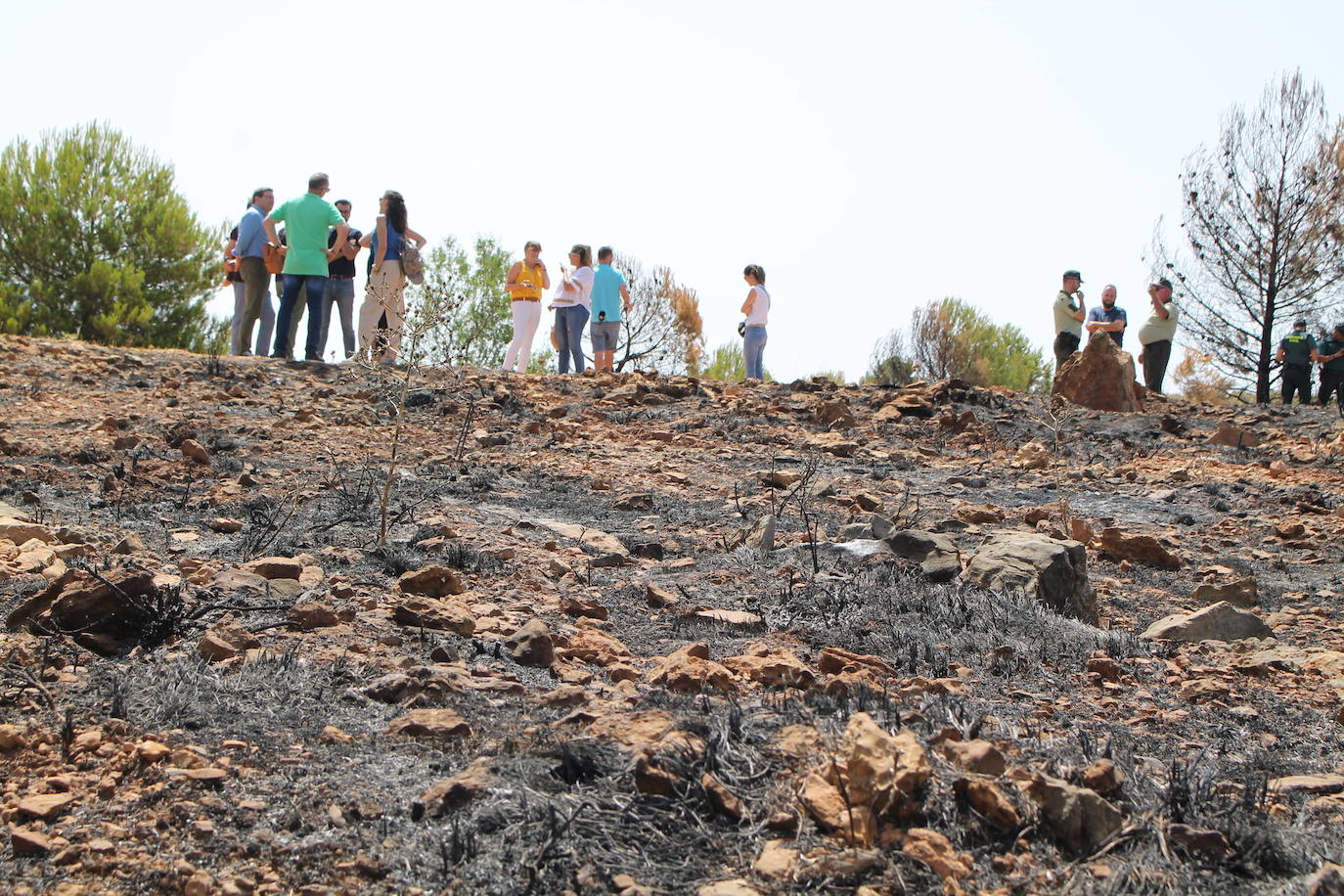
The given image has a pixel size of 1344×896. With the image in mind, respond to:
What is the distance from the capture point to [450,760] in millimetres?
2742

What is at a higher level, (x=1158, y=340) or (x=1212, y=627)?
(x=1158, y=340)

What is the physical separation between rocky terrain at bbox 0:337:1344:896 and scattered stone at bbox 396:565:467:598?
1cm

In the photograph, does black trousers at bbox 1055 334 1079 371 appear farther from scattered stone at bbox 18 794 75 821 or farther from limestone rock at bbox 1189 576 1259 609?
scattered stone at bbox 18 794 75 821

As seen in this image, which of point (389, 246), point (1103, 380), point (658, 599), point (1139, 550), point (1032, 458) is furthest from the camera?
point (1103, 380)

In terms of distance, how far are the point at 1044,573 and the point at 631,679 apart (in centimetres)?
190

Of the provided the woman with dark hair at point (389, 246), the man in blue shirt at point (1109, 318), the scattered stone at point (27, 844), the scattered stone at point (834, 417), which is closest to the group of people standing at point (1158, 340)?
the man in blue shirt at point (1109, 318)

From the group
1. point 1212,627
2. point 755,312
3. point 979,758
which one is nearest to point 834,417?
point 755,312

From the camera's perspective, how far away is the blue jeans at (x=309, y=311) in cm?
925

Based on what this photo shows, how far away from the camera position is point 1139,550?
18.5 feet

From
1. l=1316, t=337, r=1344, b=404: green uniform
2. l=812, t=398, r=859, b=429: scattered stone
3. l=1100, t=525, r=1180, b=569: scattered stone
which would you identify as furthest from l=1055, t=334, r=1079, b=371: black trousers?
l=1100, t=525, r=1180, b=569: scattered stone

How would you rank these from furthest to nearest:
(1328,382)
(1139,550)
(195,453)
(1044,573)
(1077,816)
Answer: (1328,382) → (195,453) → (1139,550) → (1044,573) → (1077,816)

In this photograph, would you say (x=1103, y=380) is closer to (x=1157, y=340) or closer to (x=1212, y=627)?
(x=1157, y=340)

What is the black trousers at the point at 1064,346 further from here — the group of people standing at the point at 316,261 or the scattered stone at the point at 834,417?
the group of people standing at the point at 316,261

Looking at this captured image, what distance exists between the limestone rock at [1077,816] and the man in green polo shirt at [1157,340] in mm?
10276
